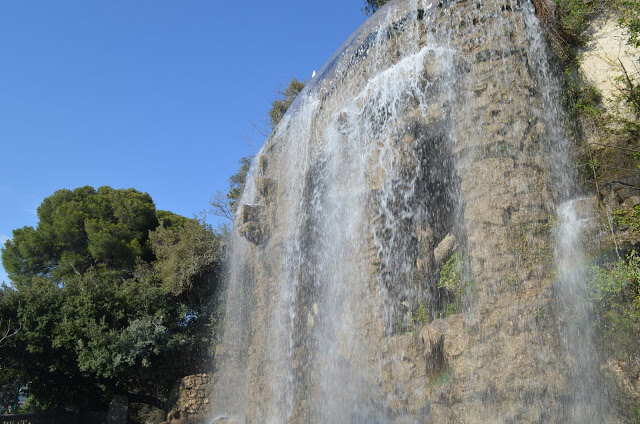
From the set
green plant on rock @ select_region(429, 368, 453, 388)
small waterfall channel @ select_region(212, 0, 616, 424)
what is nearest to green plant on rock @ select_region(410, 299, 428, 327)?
small waterfall channel @ select_region(212, 0, 616, 424)

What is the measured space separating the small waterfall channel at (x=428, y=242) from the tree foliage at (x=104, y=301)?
436 centimetres

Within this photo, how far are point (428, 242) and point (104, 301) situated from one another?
10196 millimetres

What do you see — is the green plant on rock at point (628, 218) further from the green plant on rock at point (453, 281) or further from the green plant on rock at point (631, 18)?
the green plant on rock at point (631, 18)

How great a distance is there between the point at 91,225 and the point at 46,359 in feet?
18.0

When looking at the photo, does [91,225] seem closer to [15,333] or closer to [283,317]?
[15,333]

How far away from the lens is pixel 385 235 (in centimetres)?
707

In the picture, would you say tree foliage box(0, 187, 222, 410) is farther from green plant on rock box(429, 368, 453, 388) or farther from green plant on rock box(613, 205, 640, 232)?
green plant on rock box(613, 205, 640, 232)

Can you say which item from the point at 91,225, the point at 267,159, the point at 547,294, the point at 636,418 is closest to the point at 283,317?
the point at 267,159

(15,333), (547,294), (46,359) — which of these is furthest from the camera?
(46,359)

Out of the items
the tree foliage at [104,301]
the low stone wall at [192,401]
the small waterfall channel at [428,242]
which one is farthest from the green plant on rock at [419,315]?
the tree foliage at [104,301]

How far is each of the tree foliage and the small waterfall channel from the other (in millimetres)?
4359

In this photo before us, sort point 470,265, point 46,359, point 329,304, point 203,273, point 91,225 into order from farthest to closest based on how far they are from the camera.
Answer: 1. point 91,225
2. point 203,273
3. point 46,359
4. point 329,304
5. point 470,265

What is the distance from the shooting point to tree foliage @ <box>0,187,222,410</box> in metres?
12.1

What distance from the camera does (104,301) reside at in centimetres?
1334
